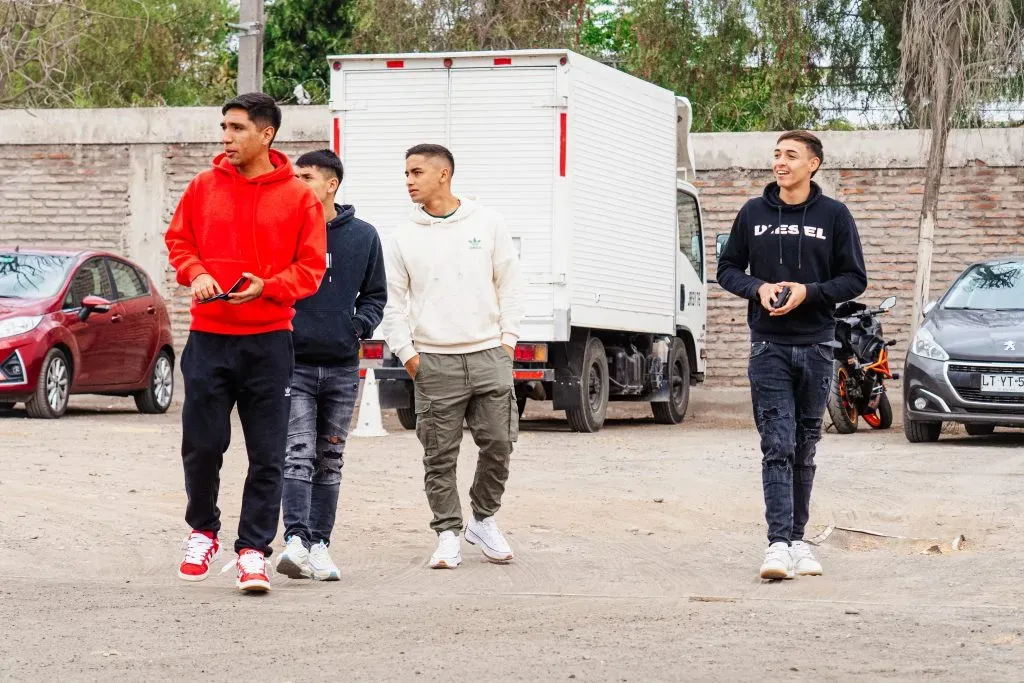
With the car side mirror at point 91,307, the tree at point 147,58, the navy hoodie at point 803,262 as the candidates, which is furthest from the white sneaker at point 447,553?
the tree at point 147,58

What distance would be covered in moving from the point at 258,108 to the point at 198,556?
1.84 meters

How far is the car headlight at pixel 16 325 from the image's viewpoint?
1592 centimetres

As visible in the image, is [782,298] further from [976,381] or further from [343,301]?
[976,381]

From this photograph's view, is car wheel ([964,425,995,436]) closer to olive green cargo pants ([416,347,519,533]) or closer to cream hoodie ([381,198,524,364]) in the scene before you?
olive green cargo pants ([416,347,519,533])

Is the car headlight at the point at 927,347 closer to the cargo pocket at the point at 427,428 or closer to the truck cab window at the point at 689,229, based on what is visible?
the truck cab window at the point at 689,229

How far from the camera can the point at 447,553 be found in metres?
8.11

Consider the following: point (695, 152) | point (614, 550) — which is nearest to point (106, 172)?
point (695, 152)

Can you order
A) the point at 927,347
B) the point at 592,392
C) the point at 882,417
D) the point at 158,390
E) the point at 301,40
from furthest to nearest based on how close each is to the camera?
1. the point at 301,40
2. the point at 158,390
3. the point at 882,417
4. the point at 592,392
5. the point at 927,347

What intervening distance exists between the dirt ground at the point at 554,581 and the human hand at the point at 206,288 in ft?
3.98

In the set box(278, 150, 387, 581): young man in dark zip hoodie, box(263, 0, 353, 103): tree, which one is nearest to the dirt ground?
box(278, 150, 387, 581): young man in dark zip hoodie

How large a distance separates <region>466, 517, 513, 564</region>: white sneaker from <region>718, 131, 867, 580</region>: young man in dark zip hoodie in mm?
1268

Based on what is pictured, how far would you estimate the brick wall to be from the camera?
20.2 meters

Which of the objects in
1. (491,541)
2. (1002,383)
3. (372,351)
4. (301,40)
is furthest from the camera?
(301,40)

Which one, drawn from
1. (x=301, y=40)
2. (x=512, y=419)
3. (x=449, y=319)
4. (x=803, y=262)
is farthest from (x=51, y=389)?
(x=301, y=40)
